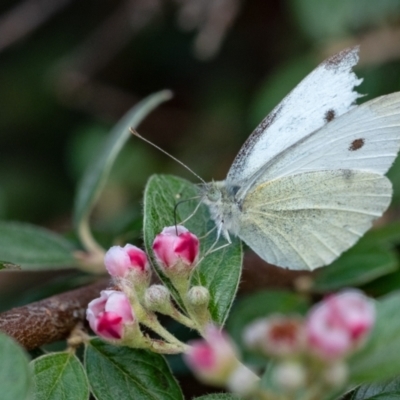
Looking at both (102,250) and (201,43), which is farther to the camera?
(201,43)

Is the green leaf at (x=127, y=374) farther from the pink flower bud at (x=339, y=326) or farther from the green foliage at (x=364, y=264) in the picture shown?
the green foliage at (x=364, y=264)

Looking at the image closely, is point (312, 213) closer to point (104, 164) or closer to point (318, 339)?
point (104, 164)

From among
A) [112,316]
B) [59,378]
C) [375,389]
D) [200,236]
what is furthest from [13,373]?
[200,236]

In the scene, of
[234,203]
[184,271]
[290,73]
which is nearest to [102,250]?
[234,203]

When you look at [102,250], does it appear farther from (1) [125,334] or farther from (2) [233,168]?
(1) [125,334]

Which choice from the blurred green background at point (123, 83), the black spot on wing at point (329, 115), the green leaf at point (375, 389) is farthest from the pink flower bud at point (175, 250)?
the blurred green background at point (123, 83)

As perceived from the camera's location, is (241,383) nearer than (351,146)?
Yes

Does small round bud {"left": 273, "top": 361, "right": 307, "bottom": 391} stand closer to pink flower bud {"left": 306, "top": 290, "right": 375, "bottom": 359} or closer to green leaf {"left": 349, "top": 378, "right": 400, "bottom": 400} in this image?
pink flower bud {"left": 306, "top": 290, "right": 375, "bottom": 359}

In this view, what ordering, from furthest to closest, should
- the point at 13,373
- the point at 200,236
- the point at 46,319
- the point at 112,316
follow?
the point at 200,236 → the point at 46,319 → the point at 112,316 → the point at 13,373
